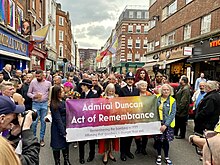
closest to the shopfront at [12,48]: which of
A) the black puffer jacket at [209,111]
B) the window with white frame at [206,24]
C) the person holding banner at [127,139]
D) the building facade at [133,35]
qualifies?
the person holding banner at [127,139]

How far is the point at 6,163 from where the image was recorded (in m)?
1.19

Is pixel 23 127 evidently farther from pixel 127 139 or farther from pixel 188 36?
pixel 188 36

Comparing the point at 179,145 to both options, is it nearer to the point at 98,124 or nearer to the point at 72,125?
the point at 98,124

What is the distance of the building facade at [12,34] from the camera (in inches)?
517

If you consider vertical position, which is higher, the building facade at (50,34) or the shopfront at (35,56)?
the building facade at (50,34)

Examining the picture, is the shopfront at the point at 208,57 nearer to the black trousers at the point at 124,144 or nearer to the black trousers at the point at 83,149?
the black trousers at the point at 124,144

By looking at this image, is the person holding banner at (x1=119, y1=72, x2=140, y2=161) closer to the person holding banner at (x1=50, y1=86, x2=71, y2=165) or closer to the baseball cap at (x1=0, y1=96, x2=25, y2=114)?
the person holding banner at (x1=50, y1=86, x2=71, y2=165)

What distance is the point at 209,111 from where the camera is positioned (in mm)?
5227

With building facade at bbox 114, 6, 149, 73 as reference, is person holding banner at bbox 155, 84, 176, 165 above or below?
below

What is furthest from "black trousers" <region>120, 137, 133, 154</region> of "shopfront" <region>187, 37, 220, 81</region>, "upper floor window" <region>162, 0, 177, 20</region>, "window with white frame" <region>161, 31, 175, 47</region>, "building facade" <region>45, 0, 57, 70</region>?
"building facade" <region>45, 0, 57, 70</region>

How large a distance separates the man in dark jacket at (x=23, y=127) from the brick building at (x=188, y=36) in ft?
44.0

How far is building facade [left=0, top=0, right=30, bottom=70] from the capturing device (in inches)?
517

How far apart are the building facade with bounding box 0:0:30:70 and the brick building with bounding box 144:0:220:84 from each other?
11862 millimetres

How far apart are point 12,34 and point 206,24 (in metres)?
13.7
